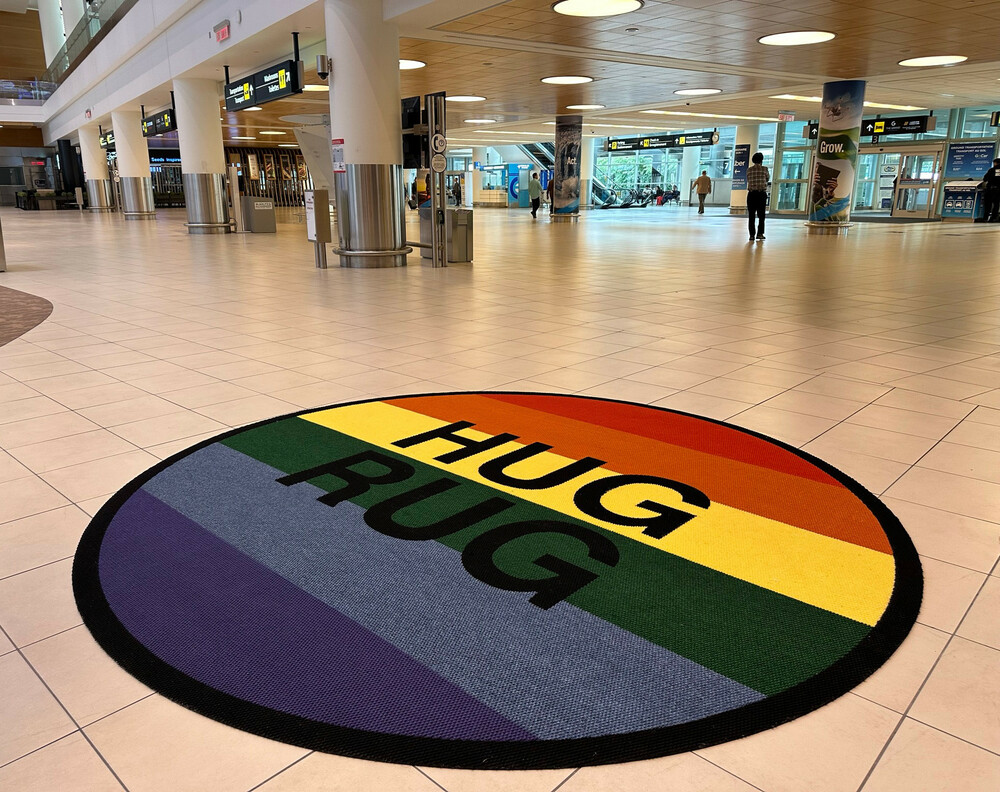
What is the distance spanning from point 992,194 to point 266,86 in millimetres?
18718

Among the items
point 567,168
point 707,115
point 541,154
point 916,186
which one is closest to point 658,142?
point 707,115

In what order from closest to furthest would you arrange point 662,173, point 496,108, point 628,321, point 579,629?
1. point 579,629
2. point 628,321
3. point 496,108
4. point 662,173

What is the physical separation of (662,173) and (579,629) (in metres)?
40.6

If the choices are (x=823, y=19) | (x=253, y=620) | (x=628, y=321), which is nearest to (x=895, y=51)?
(x=823, y=19)

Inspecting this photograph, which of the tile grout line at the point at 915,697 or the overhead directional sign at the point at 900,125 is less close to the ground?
the overhead directional sign at the point at 900,125

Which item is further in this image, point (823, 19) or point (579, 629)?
point (823, 19)

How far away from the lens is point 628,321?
20.6 feet

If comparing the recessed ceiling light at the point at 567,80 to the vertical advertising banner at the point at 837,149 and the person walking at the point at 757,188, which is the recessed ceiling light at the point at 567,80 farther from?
the vertical advertising banner at the point at 837,149

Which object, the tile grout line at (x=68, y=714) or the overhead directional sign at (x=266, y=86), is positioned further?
the overhead directional sign at (x=266, y=86)

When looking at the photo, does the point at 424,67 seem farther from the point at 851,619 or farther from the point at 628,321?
the point at 851,619

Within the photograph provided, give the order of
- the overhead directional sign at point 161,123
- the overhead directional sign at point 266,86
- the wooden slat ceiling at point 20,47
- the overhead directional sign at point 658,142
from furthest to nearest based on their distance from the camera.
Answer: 1. the wooden slat ceiling at point 20,47
2. the overhead directional sign at point 658,142
3. the overhead directional sign at point 161,123
4. the overhead directional sign at point 266,86

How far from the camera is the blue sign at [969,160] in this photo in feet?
72.4

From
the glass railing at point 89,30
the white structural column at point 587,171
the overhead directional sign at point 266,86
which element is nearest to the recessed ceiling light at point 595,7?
the overhead directional sign at point 266,86

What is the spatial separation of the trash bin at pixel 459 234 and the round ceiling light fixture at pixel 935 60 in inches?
343
